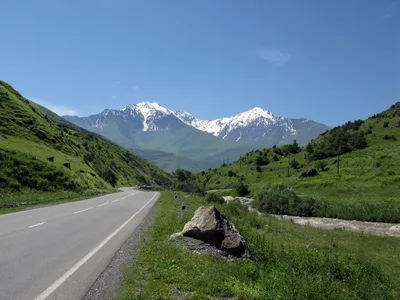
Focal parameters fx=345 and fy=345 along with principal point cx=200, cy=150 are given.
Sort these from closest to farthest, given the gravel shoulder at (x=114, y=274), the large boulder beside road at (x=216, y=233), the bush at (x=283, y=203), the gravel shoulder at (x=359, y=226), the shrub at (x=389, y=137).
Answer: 1. the gravel shoulder at (x=114, y=274)
2. the large boulder beside road at (x=216, y=233)
3. the gravel shoulder at (x=359, y=226)
4. the bush at (x=283, y=203)
5. the shrub at (x=389, y=137)

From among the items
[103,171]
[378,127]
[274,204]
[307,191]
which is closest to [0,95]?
[103,171]

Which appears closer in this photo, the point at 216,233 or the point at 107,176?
the point at 216,233

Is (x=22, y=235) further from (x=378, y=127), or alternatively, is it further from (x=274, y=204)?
(x=378, y=127)

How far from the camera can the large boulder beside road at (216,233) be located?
12.5m

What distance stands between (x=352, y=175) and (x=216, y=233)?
204 ft

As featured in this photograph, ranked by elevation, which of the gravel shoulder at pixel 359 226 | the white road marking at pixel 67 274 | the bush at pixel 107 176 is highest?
the bush at pixel 107 176

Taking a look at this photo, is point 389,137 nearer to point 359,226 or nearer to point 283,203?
point 283,203

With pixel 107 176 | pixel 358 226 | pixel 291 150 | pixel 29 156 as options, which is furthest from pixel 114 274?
pixel 291 150

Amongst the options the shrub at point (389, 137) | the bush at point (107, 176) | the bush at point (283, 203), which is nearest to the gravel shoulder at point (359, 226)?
the bush at point (283, 203)

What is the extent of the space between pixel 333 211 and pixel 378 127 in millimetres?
81889

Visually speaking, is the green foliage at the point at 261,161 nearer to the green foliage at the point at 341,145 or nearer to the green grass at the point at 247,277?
the green foliage at the point at 341,145

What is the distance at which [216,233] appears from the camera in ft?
42.7

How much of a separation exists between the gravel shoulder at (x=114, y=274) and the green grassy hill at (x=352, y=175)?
36.7m

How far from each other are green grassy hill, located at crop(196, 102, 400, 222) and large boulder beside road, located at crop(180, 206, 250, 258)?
34116mm
